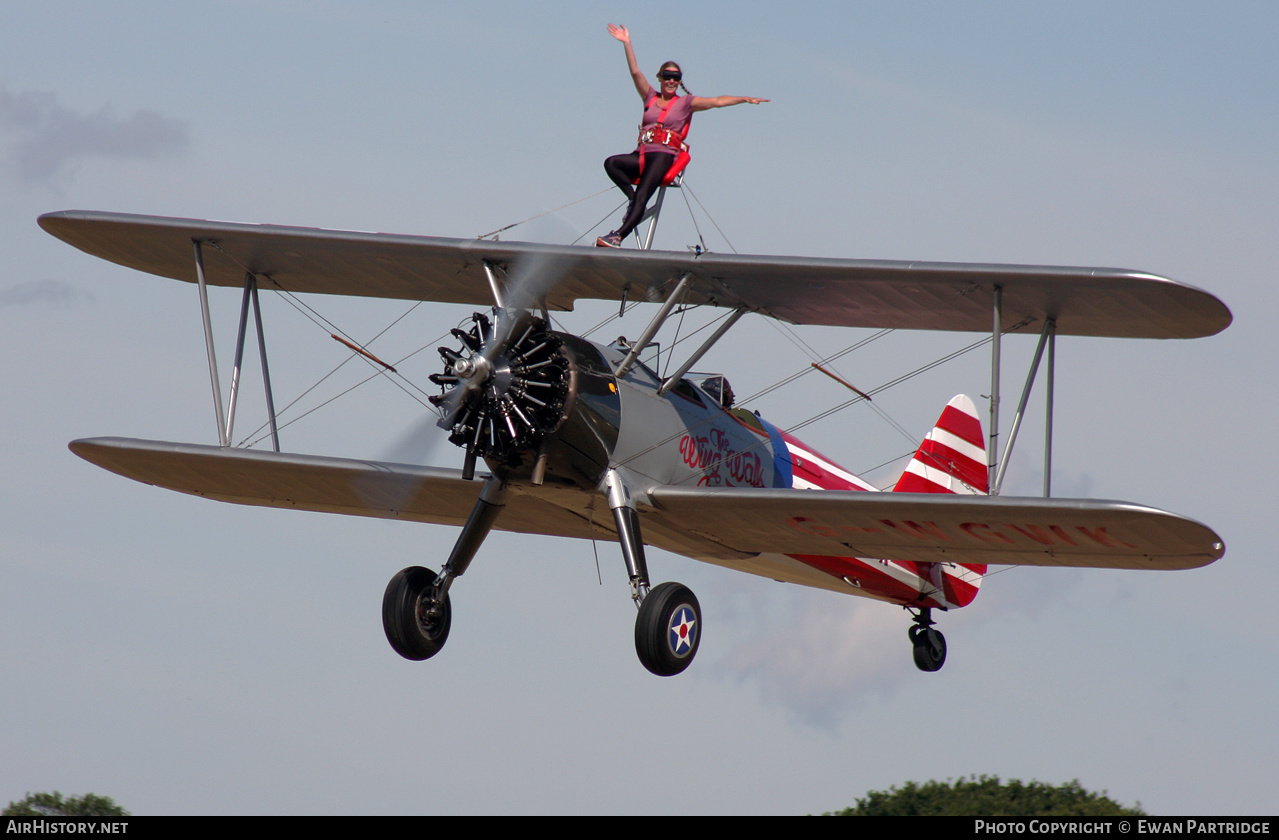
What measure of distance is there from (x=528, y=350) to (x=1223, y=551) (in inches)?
205

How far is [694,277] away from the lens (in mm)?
13125

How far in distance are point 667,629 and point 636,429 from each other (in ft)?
5.03

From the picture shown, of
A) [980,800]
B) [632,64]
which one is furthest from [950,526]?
[980,800]

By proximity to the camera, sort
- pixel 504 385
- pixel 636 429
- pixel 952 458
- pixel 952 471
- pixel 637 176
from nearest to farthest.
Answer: pixel 504 385 < pixel 636 429 < pixel 637 176 < pixel 952 471 < pixel 952 458

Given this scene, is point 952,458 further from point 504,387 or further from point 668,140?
point 504,387

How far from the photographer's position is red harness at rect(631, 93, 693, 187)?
13.7 metres

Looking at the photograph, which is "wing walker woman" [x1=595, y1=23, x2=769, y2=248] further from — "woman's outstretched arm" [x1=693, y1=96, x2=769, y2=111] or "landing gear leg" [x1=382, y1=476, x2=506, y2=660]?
"landing gear leg" [x1=382, y1=476, x2=506, y2=660]

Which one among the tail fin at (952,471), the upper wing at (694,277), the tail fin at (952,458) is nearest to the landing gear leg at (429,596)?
the upper wing at (694,277)

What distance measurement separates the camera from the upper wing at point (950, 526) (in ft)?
40.9

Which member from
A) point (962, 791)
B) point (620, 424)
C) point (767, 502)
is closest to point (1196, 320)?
point (767, 502)

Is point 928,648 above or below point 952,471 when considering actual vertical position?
below

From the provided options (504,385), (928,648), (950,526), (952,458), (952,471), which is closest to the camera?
(504,385)
